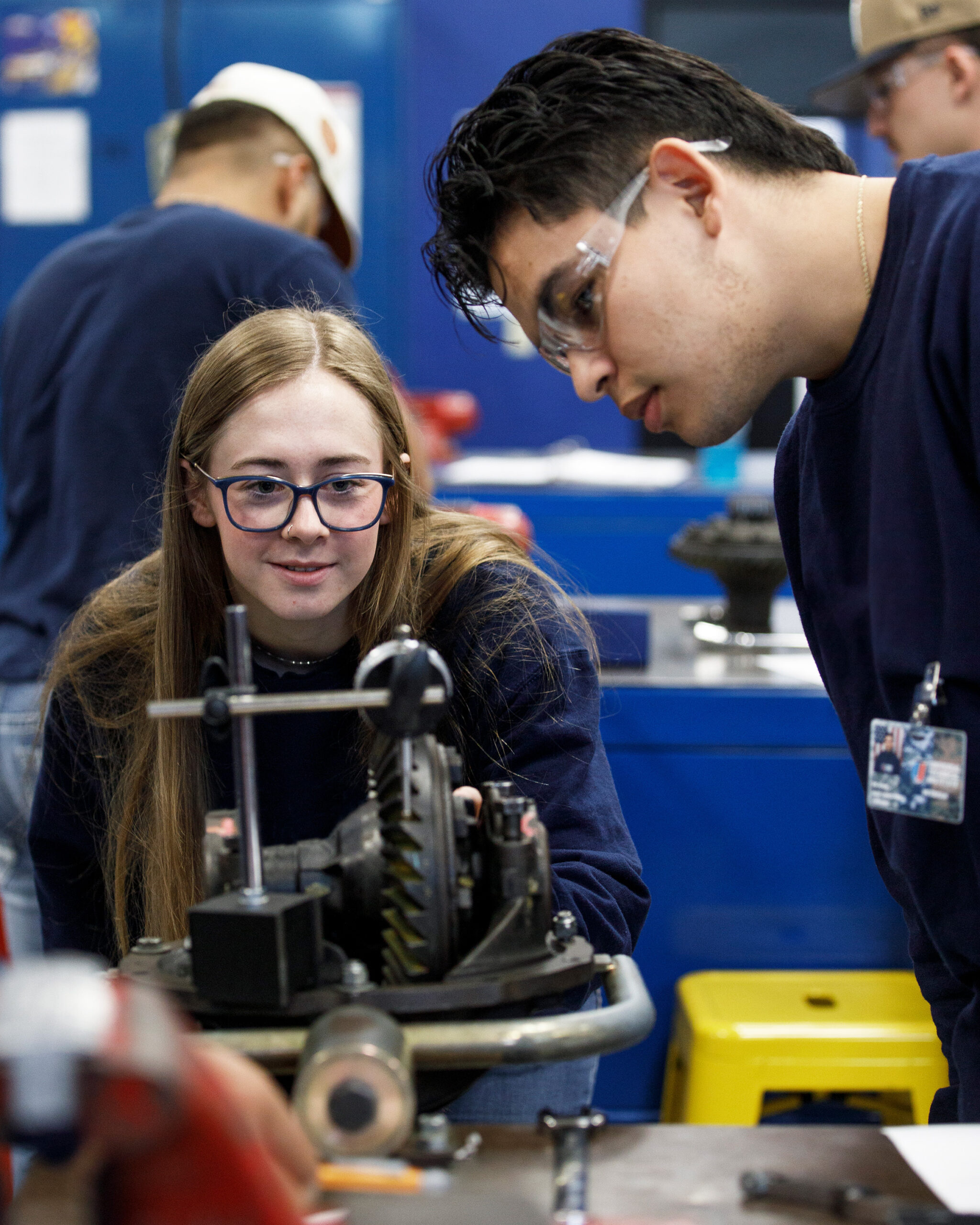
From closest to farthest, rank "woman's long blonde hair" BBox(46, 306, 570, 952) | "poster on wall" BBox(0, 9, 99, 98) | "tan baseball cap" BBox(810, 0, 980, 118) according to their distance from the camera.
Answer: "woman's long blonde hair" BBox(46, 306, 570, 952) → "tan baseball cap" BBox(810, 0, 980, 118) → "poster on wall" BBox(0, 9, 99, 98)

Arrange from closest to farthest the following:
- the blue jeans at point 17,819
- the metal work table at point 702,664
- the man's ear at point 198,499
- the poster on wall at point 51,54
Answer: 1. the man's ear at point 198,499
2. the blue jeans at point 17,819
3. the metal work table at point 702,664
4. the poster on wall at point 51,54

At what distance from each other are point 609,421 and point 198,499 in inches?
136

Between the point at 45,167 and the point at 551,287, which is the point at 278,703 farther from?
the point at 45,167

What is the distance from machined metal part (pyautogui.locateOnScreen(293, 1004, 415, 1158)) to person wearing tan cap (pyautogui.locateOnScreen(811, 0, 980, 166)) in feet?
5.94

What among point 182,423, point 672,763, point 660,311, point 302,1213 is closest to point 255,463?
point 182,423

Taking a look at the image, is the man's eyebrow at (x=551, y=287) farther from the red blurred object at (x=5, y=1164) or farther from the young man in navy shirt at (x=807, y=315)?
the red blurred object at (x=5, y=1164)

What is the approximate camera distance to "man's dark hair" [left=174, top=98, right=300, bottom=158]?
2043 mm

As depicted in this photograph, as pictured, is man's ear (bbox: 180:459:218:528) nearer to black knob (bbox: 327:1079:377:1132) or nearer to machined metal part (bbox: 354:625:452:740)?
machined metal part (bbox: 354:625:452:740)

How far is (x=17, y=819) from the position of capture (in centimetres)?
180

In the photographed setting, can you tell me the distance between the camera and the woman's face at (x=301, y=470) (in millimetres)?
1284

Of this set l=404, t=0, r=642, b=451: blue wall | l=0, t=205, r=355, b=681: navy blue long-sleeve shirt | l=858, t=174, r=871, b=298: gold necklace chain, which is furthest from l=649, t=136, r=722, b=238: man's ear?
l=404, t=0, r=642, b=451: blue wall

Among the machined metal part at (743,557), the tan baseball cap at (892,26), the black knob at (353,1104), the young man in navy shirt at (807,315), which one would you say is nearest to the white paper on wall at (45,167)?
the tan baseball cap at (892,26)

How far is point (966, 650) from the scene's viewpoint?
37.5 inches

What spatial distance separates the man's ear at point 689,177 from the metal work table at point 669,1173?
700mm
